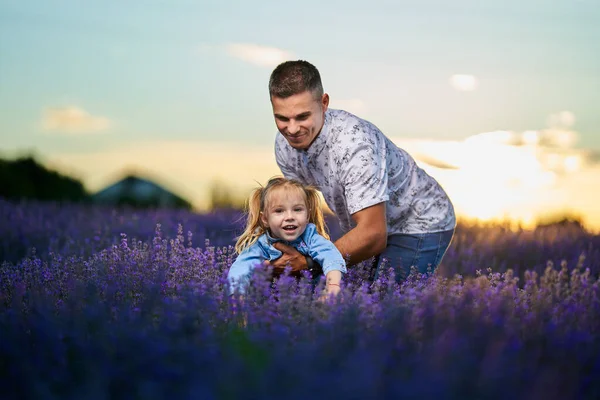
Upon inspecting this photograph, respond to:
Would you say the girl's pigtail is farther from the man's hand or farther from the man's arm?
the man's arm

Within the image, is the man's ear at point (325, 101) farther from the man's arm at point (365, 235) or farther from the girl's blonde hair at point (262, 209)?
the man's arm at point (365, 235)

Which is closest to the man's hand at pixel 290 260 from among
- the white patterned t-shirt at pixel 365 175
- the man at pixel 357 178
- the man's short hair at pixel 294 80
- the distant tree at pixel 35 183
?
the man at pixel 357 178

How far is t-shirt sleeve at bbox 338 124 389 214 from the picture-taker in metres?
3.83

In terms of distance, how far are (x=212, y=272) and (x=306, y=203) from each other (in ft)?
2.11

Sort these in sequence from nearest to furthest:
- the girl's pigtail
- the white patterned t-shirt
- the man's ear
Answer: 1. the white patterned t-shirt
2. the girl's pigtail
3. the man's ear

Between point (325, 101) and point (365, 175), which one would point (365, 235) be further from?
point (325, 101)

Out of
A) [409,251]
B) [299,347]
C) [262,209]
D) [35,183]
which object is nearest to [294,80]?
[262,209]

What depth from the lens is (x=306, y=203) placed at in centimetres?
393

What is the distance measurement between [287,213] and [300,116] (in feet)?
1.93

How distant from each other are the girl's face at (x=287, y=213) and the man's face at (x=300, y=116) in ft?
1.24

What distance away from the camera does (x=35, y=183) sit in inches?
460

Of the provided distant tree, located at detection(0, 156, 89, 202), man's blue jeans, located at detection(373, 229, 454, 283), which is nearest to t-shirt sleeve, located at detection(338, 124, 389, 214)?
man's blue jeans, located at detection(373, 229, 454, 283)

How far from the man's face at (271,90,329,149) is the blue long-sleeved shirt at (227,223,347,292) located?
533 millimetres

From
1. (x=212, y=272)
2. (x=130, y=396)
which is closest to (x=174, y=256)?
(x=212, y=272)
